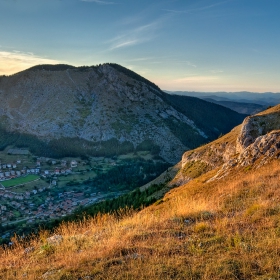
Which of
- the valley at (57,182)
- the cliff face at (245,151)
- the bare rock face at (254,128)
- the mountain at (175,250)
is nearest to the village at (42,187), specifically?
the valley at (57,182)

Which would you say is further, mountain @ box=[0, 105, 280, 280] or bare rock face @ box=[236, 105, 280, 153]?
bare rock face @ box=[236, 105, 280, 153]

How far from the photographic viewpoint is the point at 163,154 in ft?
630

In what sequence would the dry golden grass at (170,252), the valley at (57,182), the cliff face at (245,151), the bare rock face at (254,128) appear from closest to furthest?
the dry golden grass at (170,252) < the cliff face at (245,151) < the bare rock face at (254,128) < the valley at (57,182)

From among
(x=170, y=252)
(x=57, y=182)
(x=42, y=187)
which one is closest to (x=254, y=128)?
(x=170, y=252)

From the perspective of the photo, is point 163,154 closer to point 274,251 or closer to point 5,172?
point 5,172

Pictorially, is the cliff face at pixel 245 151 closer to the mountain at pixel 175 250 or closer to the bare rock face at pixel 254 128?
the bare rock face at pixel 254 128

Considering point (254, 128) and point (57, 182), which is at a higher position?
point (254, 128)

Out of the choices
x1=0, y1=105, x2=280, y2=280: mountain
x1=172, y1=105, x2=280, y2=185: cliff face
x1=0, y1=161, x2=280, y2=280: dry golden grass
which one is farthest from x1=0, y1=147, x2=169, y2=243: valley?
x1=0, y1=161, x2=280, y2=280: dry golden grass

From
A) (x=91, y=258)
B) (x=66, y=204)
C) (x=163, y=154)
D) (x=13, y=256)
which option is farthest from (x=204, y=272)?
(x=163, y=154)

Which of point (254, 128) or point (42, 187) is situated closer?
point (254, 128)

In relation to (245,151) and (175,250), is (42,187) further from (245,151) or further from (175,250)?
(175,250)

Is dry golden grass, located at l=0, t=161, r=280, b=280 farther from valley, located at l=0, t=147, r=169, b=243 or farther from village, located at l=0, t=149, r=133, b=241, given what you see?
village, located at l=0, t=149, r=133, b=241

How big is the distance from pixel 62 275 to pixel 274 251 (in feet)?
17.4

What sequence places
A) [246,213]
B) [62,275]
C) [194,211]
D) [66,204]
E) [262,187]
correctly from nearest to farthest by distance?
[62,275]
[246,213]
[194,211]
[262,187]
[66,204]
